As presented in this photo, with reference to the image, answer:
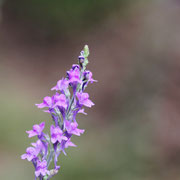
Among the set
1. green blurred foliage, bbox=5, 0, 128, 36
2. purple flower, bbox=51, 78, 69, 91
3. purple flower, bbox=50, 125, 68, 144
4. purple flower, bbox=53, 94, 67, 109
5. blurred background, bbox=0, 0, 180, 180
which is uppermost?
green blurred foliage, bbox=5, 0, 128, 36

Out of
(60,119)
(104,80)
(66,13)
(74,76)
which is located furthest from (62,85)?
(66,13)

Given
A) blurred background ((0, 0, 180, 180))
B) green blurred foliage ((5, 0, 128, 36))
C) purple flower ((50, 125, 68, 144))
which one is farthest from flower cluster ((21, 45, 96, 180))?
green blurred foliage ((5, 0, 128, 36))

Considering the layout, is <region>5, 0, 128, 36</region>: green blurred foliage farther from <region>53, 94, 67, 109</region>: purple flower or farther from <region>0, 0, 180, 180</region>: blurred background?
<region>53, 94, 67, 109</region>: purple flower

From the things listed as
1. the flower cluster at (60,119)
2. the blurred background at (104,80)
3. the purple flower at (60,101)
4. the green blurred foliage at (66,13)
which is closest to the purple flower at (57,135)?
the flower cluster at (60,119)

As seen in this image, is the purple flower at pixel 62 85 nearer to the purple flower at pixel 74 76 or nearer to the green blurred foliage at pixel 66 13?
the purple flower at pixel 74 76

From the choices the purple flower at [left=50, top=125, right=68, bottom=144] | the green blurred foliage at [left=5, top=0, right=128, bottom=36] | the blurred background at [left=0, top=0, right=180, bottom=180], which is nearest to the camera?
the purple flower at [left=50, top=125, right=68, bottom=144]

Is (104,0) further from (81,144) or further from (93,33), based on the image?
(81,144)
